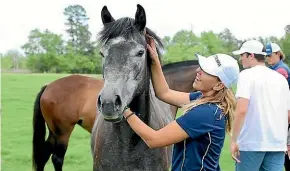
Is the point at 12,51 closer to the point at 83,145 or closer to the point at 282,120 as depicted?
the point at 83,145

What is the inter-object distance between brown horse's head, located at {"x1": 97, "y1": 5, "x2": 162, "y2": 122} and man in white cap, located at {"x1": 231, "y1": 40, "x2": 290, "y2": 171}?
1390mm

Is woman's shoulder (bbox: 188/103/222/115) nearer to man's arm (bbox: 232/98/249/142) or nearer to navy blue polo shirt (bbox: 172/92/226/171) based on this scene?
navy blue polo shirt (bbox: 172/92/226/171)

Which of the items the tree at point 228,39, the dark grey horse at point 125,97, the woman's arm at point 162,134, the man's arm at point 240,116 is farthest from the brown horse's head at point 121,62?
the tree at point 228,39

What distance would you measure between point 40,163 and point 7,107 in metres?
9.32

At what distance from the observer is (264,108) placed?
404 cm

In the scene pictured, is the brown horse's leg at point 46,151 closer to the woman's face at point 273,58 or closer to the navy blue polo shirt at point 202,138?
the woman's face at point 273,58

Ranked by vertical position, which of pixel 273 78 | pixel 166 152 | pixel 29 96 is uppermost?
pixel 273 78

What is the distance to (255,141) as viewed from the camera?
407 centimetres

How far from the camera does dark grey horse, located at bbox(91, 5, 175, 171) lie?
2.51 metres

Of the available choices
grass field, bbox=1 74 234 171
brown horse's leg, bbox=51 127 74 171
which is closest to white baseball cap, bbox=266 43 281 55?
grass field, bbox=1 74 234 171

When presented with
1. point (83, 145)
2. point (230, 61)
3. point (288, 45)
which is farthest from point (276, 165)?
point (288, 45)

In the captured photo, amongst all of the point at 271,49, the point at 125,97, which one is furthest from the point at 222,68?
the point at 271,49

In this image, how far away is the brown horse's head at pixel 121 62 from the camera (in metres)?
2.44

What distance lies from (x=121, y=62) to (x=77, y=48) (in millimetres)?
59888
